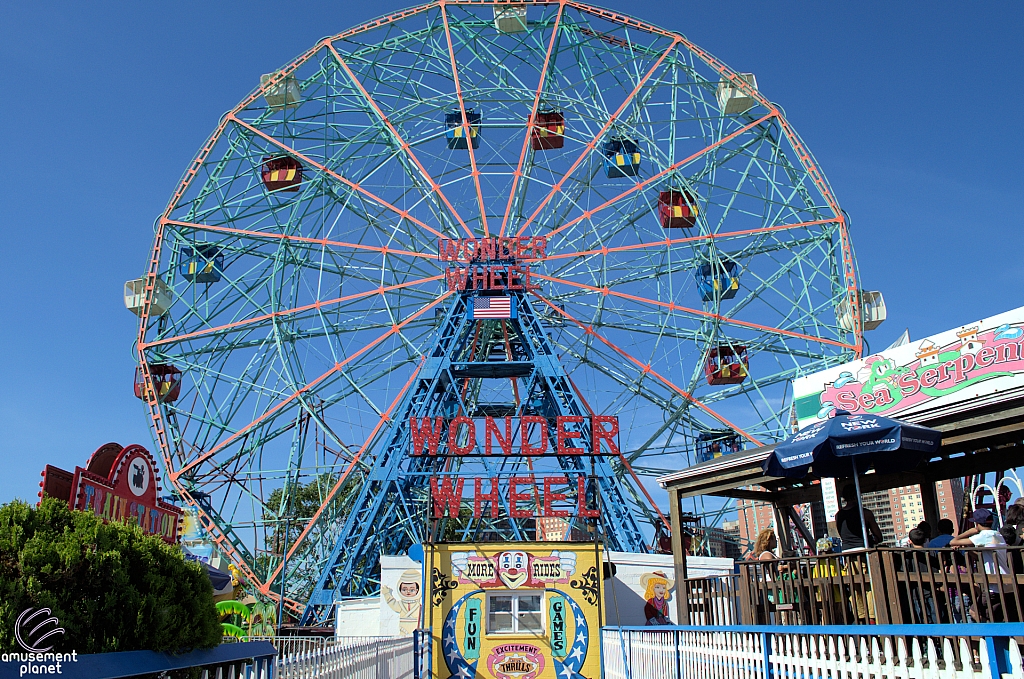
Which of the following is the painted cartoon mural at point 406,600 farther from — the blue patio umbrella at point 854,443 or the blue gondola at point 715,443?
the blue patio umbrella at point 854,443

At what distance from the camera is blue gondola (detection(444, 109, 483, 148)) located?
84.8ft

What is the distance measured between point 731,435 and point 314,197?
15.1 m

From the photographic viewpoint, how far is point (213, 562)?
4075 cm

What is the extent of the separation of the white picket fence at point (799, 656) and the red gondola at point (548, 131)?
18.4 meters

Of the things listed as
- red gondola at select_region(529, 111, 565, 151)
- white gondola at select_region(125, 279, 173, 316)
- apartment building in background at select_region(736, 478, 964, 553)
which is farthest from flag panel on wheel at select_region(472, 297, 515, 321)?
white gondola at select_region(125, 279, 173, 316)

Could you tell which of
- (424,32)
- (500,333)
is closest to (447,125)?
(424,32)

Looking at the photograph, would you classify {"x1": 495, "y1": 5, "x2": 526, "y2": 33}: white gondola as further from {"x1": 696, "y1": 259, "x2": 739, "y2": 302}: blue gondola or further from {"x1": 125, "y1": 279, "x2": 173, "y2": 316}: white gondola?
{"x1": 125, "y1": 279, "x2": 173, "y2": 316}: white gondola

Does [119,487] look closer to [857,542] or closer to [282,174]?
[282,174]

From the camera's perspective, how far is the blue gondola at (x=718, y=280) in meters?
24.2

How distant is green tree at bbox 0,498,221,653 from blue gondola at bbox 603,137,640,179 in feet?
74.9

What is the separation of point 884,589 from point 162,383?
Result: 75.5 ft

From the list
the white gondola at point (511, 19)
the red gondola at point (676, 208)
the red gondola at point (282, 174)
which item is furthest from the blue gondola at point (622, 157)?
the red gondola at point (282, 174)

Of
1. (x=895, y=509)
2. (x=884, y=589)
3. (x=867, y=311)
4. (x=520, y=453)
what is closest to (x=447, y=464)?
(x=520, y=453)

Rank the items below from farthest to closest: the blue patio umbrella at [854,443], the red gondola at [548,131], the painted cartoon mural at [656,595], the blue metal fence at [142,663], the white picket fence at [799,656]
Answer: the red gondola at [548,131]
the painted cartoon mural at [656,595]
the blue patio umbrella at [854,443]
the white picket fence at [799,656]
the blue metal fence at [142,663]
